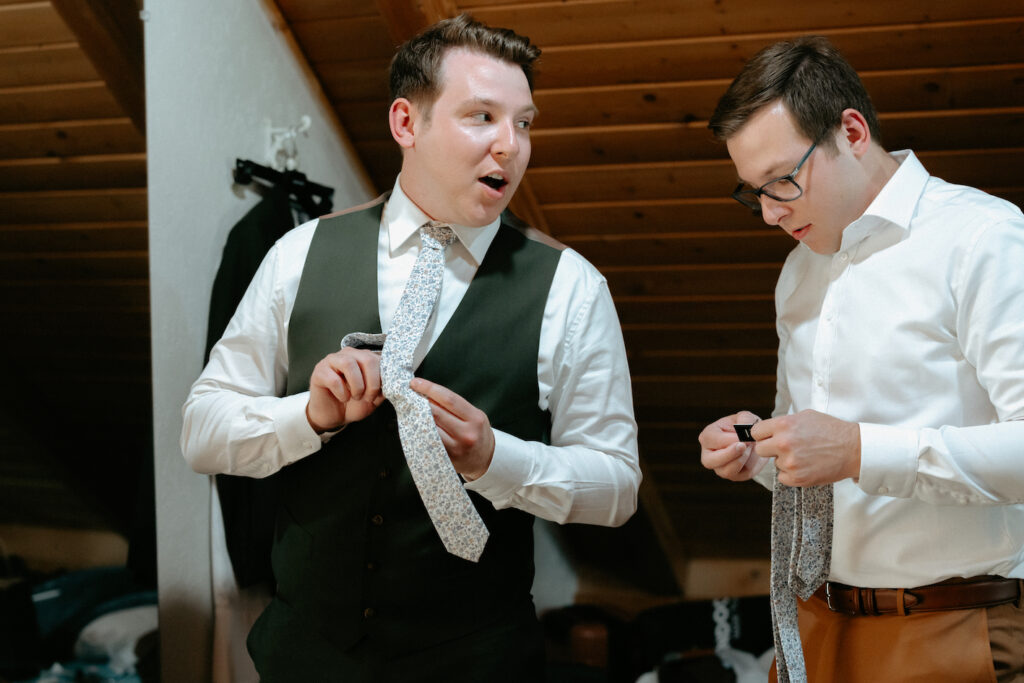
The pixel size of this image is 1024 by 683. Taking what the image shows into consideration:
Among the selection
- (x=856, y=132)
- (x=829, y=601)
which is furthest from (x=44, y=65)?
(x=829, y=601)

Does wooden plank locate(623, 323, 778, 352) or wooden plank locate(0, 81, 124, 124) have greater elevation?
wooden plank locate(0, 81, 124, 124)

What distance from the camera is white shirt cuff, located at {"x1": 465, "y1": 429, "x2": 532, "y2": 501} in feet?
4.54

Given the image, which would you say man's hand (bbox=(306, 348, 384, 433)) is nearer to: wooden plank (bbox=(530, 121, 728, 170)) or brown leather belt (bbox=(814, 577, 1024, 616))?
brown leather belt (bbox=(814, 577, 1024, 616))

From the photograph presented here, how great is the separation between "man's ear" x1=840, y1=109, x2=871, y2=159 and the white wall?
4.44 feet

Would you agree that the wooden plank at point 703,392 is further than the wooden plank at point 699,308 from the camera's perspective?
Yes

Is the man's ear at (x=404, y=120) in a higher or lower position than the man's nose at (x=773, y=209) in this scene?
higher

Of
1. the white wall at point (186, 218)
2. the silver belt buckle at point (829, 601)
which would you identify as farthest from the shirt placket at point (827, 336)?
the white wall at point (186, 218)

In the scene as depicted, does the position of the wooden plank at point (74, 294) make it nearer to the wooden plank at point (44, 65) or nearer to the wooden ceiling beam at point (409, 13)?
the wooden plank at point (44, 65)

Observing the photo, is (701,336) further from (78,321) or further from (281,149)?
(78,321)

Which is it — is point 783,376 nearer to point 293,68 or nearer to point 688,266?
point 688,266

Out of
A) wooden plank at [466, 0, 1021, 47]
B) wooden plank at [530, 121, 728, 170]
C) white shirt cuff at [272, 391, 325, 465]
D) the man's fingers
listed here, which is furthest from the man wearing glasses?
wooden plank at [530, 121, 728, 170]

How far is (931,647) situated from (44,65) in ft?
5.70

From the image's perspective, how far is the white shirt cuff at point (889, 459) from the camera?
4.15ft

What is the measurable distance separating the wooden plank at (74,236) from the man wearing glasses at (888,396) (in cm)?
Answer: 115
